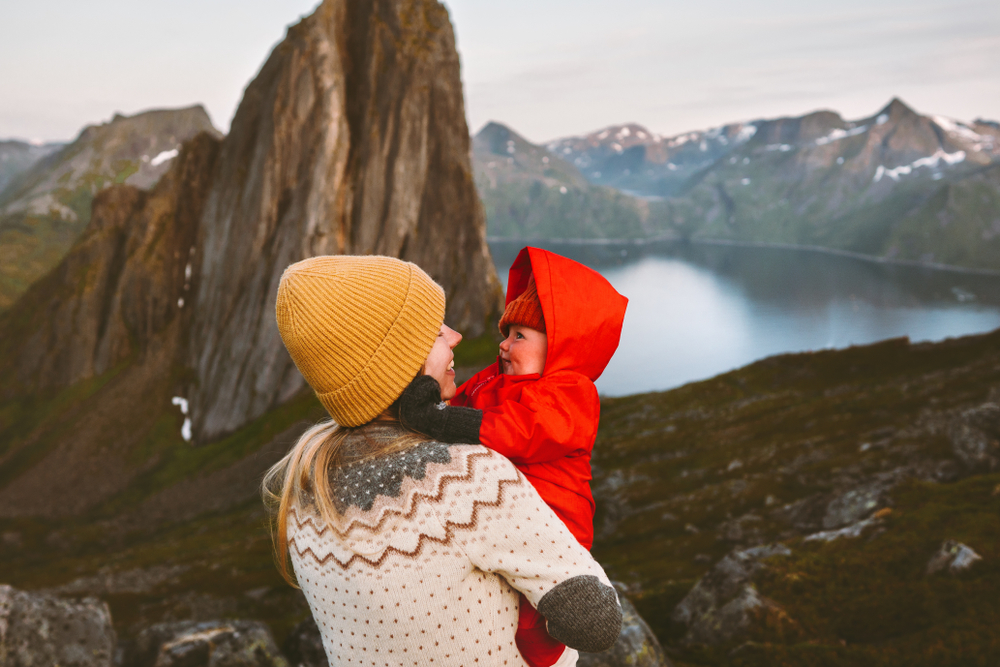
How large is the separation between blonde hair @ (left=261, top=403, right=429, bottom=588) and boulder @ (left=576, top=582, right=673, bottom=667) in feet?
24.7

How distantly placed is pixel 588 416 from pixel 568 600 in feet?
4.26

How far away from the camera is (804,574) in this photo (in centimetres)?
1769

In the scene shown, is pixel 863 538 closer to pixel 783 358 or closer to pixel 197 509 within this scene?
pixel 197 509

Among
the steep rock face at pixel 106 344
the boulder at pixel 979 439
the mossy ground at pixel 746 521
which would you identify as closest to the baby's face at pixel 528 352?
the mossy ground at pixel 746 521

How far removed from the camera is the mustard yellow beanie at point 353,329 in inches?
149

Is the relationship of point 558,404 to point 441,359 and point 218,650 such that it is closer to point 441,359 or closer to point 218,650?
point 441,359

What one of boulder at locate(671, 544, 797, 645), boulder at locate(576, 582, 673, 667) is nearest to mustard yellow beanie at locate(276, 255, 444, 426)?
boulder at locate(576, 582, 673, 667)

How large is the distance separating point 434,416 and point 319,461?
735 millimetres

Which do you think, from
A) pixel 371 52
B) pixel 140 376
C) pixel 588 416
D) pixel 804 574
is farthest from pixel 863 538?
pixel 140 376

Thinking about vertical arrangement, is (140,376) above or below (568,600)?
below

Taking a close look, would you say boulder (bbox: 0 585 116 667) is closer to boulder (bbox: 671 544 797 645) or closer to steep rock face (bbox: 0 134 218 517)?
boulder (bbox: 671 544 797 645)

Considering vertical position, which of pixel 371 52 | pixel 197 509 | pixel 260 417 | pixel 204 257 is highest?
pixel 371 52

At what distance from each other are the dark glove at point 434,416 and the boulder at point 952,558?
18287 mm

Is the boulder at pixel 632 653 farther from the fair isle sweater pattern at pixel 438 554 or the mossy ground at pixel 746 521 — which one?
the fair isle sweater pattern at pixel 438 554
